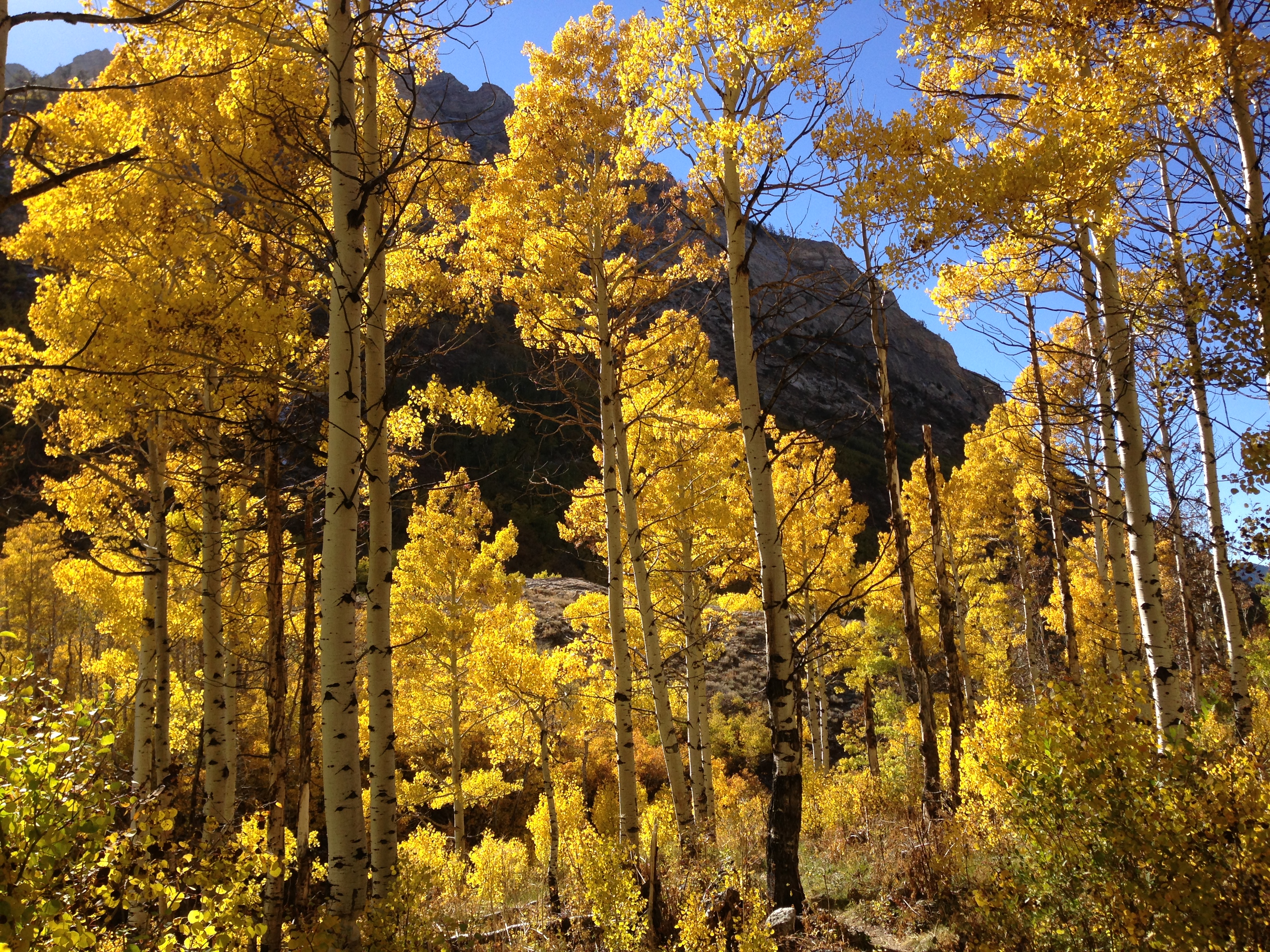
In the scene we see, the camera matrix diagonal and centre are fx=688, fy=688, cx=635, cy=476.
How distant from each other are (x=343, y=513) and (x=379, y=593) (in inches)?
36.3

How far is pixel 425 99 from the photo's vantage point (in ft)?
241

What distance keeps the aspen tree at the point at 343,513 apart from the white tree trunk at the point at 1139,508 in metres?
5.37

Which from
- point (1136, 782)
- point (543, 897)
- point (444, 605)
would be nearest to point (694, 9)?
point (1136, 782)

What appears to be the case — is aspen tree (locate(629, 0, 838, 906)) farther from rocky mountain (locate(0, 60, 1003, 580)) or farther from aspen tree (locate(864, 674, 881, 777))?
aspen tree (locate(864, 674, 881, 777))

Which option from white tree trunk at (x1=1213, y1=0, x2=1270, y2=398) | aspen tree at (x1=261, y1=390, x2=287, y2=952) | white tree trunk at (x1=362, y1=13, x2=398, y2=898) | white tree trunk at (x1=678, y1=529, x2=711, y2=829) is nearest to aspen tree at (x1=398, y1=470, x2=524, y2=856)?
white tree trunk at (x1=678, y1=529, x2=711, y2=829)

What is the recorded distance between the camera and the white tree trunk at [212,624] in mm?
5910

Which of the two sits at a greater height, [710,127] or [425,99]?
[425,99]

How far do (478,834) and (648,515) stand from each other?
13.5m

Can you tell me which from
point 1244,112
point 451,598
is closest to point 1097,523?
point 1244,112

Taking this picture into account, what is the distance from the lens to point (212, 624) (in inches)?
236

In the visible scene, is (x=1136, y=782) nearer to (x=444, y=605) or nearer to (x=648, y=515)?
(x=648, y=515)

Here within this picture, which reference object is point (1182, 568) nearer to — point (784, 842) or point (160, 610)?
point (784, 842)

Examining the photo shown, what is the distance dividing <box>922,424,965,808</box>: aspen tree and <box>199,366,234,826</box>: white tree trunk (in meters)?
6.78

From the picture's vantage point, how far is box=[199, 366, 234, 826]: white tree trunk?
591 cm
